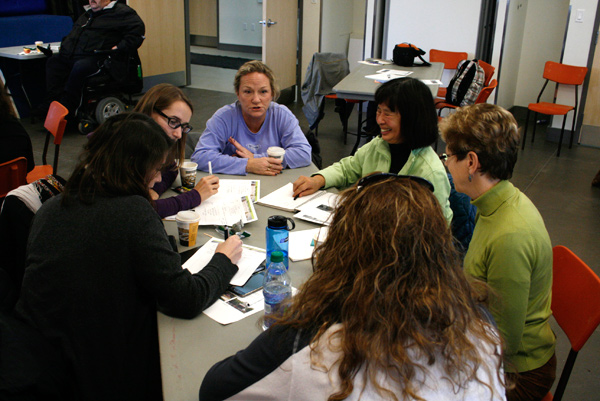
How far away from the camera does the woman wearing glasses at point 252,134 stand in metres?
2.65

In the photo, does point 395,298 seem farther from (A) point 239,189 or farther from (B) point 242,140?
(B) point 242,140

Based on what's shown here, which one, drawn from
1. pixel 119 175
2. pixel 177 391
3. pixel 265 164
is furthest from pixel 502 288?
pixel 265 164

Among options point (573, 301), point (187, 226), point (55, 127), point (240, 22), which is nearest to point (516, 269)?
point (573, 301)

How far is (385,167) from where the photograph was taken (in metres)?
2.37

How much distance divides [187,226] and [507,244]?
1042mm

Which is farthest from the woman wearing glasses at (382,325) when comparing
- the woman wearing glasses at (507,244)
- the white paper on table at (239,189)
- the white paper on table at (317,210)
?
the white paper on table at (239,189)

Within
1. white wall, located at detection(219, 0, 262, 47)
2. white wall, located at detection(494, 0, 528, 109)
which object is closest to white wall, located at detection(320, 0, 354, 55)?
white wall, located at detection(494, 0, 528, 109)

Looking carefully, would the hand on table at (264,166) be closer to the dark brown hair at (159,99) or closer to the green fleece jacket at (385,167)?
the green fleece jacket at (385,167)

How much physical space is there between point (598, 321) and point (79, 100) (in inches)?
212

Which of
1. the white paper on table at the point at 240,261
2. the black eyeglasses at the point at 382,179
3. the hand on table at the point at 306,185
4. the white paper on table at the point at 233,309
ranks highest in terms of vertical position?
the black eyeglasses at the point at 382,179

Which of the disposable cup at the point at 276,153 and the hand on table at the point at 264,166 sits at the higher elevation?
the disposable cup at the point at 276,153

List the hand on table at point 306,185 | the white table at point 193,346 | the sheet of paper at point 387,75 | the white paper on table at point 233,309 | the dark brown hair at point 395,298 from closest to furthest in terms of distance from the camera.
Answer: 1. the dark brown hair at point 395,298
2. the white table at point 193,346
3. the white paper on table at point 233,309
4. the hand on table at point 306,185
5. the sheet of paper at point 387,75

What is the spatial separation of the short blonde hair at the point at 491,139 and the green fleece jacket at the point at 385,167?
0.45 meters

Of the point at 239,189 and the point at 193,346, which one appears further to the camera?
the point at 239,189
